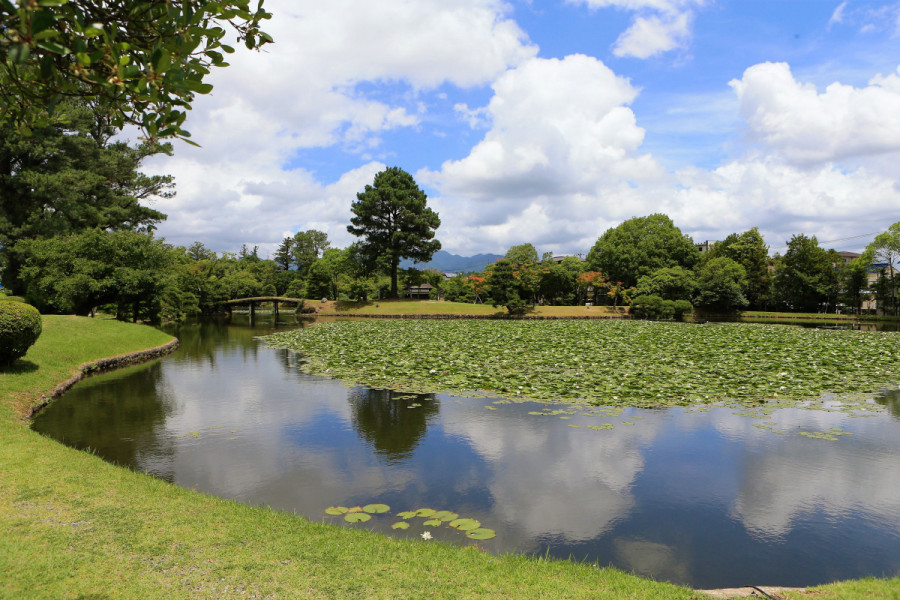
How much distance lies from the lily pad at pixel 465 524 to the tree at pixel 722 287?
5365 cm

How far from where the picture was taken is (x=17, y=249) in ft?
86.6

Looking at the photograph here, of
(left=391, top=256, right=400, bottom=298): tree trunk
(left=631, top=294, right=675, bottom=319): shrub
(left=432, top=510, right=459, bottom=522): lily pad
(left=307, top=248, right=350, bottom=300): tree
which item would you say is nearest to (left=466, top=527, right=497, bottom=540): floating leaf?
(left=432, top=510, right=459, bottom=522): lily pad

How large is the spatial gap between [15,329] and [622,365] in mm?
18228

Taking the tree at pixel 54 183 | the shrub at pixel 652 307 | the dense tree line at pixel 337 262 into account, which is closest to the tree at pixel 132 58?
the dense tree line at pixel 337 262

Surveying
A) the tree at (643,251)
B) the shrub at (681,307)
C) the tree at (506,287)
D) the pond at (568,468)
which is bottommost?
the pond at (568,468)

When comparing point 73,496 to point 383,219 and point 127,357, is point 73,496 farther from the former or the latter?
point 383,219

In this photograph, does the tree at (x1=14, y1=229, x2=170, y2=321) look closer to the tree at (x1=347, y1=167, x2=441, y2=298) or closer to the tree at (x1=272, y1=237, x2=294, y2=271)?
the tree at (x1=347, y1=167, x2=441, y2=298)

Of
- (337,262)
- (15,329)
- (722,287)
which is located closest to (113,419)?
(15,329)

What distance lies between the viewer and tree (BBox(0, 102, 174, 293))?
26172mm

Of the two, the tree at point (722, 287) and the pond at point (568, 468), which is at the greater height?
the tree at point (722, 287)

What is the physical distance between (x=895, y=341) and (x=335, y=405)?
89.7ft

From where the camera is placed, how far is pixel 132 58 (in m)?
3.48

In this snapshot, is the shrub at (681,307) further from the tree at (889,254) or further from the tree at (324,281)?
the tree at (324,281)

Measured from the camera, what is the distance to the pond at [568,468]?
597 cm
